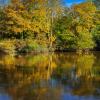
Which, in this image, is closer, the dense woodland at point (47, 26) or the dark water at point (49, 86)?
the dark water at point (49, 86)

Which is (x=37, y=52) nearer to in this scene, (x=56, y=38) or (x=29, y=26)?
(x=29, y=26)

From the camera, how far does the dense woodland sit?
41031 mm

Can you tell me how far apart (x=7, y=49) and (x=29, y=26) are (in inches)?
253

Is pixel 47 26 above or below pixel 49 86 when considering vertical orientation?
above

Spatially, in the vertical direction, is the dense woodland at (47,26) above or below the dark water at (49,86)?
above

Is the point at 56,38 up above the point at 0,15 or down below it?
below

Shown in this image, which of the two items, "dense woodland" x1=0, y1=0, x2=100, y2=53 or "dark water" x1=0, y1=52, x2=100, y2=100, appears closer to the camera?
"dark water" x1=0, y1=52, x2=100, y2=100

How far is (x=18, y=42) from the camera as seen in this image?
40.0m

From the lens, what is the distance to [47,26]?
44.9 m

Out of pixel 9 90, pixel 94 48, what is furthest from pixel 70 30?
pixel 9 90

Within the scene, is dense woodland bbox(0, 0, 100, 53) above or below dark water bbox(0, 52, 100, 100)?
above

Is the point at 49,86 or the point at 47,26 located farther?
the point at 47,26

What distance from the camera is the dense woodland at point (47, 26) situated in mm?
41031

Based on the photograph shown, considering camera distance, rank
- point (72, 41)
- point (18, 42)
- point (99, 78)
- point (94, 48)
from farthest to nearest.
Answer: point (94, 48), point (72, 41), point (18, 42), point (99, 78)
